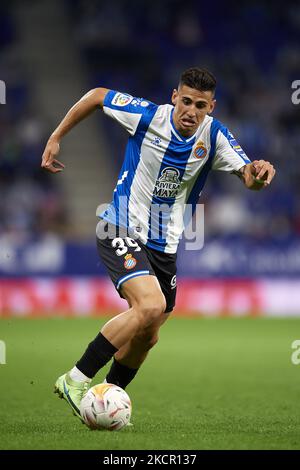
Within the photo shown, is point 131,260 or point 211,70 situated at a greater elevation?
point 211,70

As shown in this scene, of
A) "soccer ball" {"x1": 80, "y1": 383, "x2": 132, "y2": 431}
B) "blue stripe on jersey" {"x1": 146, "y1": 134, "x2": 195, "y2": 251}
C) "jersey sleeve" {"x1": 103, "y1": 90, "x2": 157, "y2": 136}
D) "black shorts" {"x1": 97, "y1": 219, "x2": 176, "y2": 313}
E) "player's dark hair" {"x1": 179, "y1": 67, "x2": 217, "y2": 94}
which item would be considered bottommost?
"soccer ball" {"x1": 80, "y1": 383, "x2": 132, "y2": 431}

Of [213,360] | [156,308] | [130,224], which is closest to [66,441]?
[156,308]

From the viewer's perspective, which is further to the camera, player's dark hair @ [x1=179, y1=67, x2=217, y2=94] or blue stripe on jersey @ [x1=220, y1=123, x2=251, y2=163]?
blue stripe on jersey @ [x1=220, y1=123, x2=251, y2=163]

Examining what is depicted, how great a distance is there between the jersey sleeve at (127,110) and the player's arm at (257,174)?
777mm

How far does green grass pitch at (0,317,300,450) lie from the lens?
4984 millimetres

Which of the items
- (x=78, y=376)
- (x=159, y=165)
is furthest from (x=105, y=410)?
(x=159, y=165)

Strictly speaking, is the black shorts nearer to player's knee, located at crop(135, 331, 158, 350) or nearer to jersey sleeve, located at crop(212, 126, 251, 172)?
player's knee, located at crop(135, 331, 158, 350)

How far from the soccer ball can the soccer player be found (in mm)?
263

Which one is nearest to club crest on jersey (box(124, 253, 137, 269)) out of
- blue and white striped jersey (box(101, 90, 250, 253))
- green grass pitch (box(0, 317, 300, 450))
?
blue and white striped jersey (box(101, 90, 250, 253))

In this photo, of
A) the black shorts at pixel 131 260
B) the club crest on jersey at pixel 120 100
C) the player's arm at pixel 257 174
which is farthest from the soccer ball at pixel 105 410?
the club crest on jersey at pixel 120 100

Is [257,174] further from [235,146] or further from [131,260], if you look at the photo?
[131,260]

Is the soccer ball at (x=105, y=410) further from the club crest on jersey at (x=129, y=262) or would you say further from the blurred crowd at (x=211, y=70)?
the blurred crowd at (x=211, y=70)

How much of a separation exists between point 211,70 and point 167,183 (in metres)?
16.0

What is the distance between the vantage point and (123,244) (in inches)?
227
